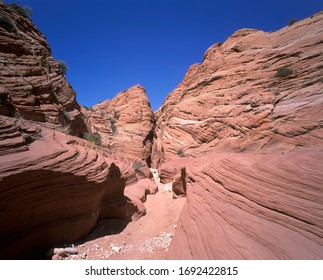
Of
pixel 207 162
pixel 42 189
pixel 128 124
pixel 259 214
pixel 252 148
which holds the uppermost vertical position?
pixel 128 124

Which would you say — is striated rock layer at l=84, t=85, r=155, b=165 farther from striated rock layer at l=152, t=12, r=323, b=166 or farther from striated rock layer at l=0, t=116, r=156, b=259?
striated rock layer at l=0, t=116, r=156, b=259

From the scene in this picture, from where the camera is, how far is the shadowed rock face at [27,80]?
907 cm

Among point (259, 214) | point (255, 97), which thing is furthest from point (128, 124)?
point (259, 214)

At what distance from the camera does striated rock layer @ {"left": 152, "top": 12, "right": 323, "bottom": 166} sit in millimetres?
10250

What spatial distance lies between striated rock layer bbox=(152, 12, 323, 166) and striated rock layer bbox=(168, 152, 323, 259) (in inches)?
134

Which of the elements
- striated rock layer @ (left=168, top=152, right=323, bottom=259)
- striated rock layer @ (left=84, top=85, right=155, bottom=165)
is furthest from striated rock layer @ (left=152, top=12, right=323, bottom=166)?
striated rock layer @ (left=84, top=85, right=155, bottom=165)

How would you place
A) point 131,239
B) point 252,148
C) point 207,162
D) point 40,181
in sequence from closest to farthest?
point 40,181, point 131,239, point 207,162, point 252,148

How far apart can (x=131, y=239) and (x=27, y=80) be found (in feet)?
31.6

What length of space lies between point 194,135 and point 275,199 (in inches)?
538

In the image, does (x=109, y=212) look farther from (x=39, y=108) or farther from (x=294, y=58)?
(x=294, y=58)

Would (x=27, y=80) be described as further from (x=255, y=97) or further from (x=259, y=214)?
(x=255, y=97)

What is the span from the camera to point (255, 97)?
48.8 ft

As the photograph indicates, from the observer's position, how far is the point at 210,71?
21688mm

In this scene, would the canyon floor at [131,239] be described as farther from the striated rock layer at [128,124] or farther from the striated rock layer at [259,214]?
the striated rock layer at [128,124]
